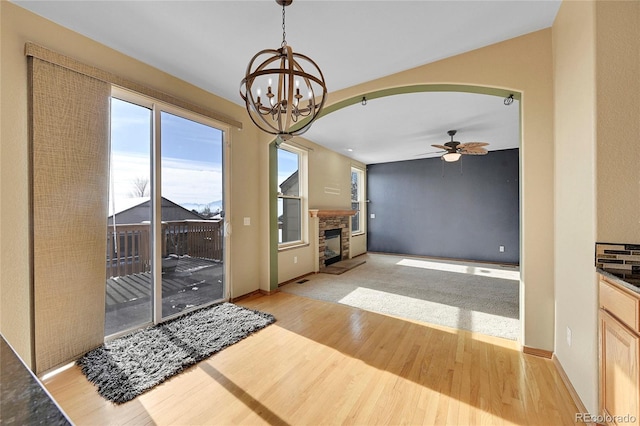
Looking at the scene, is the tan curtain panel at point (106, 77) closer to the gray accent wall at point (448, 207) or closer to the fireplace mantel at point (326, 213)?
the fireplace mantel at point (326, 213)

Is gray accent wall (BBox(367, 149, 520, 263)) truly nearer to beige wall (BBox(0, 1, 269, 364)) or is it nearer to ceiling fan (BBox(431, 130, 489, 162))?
ceiling fan (BBox(431, 130, 489, 162))

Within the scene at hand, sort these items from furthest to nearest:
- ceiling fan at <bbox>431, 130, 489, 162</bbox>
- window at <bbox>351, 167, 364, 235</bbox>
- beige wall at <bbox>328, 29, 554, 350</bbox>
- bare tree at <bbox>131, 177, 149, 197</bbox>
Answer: window at <bbox>351, 167, 364, 235</bbox> → ceiling fan at <bbox>431, 130, 489, 162</bbox> → bare tree at <bbox>131, 177, 149, 197</bbox> → beige wall at <bbox>328, 29, 554, 350</bbox>

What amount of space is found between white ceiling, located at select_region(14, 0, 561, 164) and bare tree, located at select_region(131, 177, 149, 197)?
1224mm

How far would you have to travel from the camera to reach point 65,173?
6.86 ft

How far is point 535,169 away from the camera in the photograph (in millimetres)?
2201

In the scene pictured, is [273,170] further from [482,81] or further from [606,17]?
[606,17]

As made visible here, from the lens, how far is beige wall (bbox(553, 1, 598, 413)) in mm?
1505

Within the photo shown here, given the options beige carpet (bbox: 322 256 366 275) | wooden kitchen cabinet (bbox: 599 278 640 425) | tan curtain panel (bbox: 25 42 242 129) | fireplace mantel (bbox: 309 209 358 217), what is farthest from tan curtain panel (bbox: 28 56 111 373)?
beige carpet (bbox: 322 256 366 275)

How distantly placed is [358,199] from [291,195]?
11.2 ft

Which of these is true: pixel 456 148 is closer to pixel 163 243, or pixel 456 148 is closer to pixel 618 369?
pixel 618 369

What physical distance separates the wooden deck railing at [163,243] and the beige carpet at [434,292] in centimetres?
150

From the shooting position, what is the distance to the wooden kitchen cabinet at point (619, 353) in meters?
1.12

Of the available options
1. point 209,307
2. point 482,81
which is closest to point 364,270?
point 209,307

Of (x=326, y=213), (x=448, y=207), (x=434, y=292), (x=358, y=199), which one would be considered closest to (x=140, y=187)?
(x=326, y=213)
